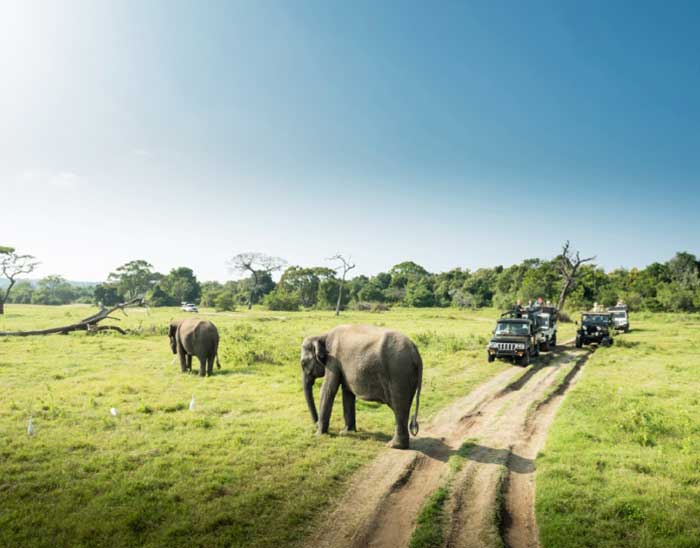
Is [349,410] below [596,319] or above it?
below

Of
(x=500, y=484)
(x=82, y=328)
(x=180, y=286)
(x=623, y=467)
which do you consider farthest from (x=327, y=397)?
(x=180, y=286)

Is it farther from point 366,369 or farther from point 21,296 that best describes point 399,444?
point 21,296

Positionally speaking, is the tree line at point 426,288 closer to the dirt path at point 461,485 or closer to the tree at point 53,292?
the tree at point 53,292

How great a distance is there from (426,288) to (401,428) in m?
82.8

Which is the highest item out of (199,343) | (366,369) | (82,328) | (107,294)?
(107,294)

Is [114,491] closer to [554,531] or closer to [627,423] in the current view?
[554,531]

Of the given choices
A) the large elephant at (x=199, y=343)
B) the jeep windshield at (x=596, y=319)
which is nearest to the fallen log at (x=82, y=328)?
the large elephant at (x=199, y=343)

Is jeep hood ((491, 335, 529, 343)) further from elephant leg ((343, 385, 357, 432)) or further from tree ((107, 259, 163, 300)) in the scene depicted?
tree ((107, 259, 163, 300))

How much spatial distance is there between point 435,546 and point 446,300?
84.5m

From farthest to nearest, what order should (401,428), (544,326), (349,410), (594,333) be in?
A: (594,333) → (544,326) → (349,410) → (401,428)

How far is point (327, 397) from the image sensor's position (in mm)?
10414

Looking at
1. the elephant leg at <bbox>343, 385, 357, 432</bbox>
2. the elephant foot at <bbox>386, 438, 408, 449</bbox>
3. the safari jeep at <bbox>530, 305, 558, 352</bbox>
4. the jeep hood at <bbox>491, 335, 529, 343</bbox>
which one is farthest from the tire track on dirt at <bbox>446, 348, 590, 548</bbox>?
the safari jeep at <bbox>530, 305, 558, 352</bbox>

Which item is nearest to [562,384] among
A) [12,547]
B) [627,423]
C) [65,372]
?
[627,423]

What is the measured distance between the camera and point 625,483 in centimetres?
807
